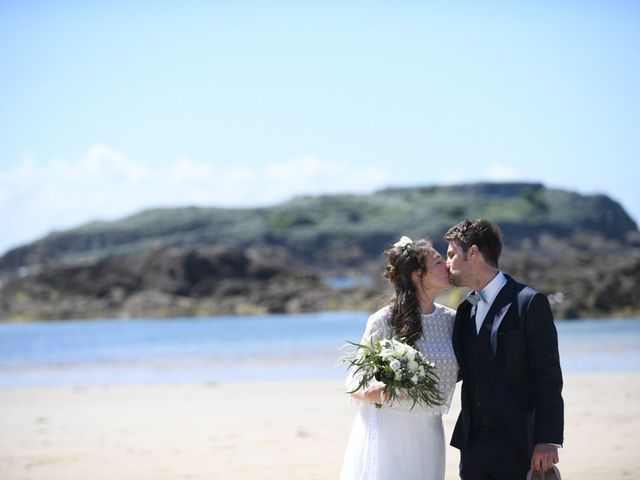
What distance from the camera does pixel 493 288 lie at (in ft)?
15.7

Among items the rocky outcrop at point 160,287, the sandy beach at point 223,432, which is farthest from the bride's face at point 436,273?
the rocky outcrop at point 160,287

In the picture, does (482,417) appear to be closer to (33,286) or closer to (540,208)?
(33,286)

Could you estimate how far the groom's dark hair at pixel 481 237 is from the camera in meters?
4.78

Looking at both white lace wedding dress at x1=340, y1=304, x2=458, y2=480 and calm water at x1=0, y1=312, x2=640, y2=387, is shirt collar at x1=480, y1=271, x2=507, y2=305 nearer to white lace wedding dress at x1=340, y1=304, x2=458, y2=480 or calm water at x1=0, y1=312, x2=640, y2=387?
white lace wedding dress at x1=340, y1=304, x2=458, y2=480

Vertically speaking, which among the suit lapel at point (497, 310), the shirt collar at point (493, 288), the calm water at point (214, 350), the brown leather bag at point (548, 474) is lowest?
the calm water at point (214, 350)

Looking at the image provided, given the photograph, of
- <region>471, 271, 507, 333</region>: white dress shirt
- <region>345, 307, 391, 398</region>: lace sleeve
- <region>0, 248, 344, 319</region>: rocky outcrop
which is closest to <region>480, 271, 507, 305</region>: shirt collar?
<region>471, 271, 507, 333</region>: white dress shirt

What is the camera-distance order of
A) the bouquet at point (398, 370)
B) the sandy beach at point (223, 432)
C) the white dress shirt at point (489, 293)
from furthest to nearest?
the sandy beach at point (223, 432) → the bouquet at point (398, 370) → the white dress shirt at point (489, 293)

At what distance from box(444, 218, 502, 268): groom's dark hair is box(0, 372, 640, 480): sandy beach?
13.1ft

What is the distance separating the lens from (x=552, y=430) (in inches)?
178

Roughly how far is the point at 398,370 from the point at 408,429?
1.83 feet

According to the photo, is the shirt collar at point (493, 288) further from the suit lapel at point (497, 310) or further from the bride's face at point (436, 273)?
the bride's face at point (436, 273)

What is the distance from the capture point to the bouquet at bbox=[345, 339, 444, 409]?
4906 mm

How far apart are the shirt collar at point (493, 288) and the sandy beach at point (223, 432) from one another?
12.9ft

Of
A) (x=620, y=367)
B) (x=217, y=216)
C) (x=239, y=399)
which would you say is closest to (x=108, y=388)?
(x=239, y=399)
